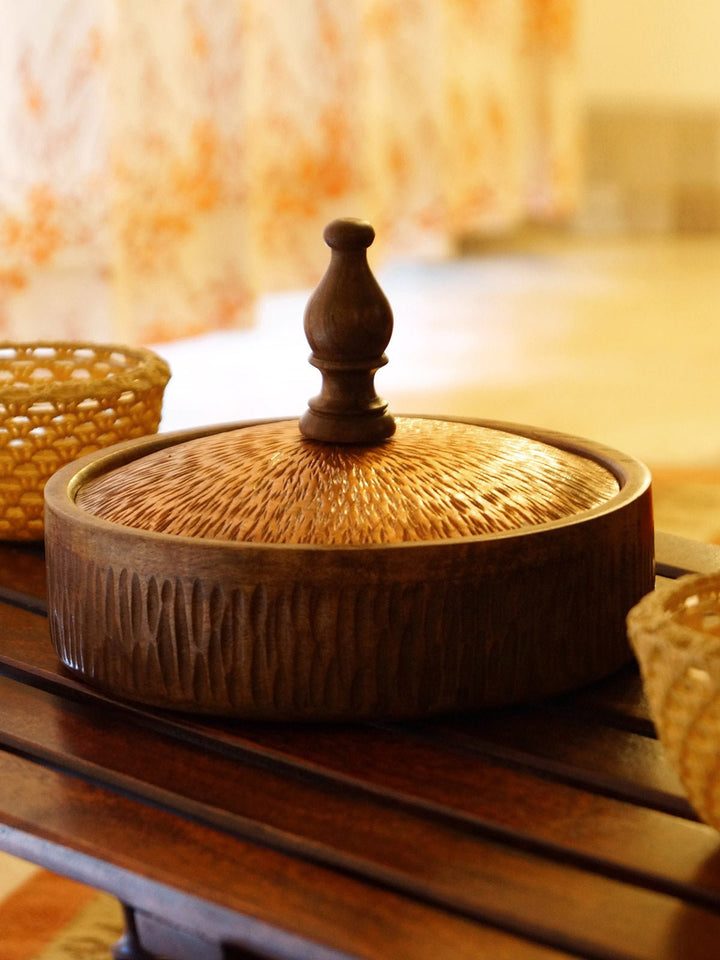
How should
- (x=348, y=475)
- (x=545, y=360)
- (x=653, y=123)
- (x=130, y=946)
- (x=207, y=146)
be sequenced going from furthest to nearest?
1. (x=653, y=123)
2. (x=545, y=360)
3. (x=207, y=146)
4. (x=130, y=946)
5. (x=348, y=475)

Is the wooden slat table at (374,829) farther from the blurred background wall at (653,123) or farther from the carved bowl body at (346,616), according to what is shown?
the blurred background wall at (653,123)

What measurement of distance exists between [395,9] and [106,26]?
1.13 metres

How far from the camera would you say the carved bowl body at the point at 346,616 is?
0.49m

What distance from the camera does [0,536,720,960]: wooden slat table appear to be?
0.39 metres

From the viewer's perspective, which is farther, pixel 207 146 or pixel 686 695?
pixel 207 146

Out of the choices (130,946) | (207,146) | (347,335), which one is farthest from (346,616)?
(207,146)

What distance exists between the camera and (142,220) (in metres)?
2.23

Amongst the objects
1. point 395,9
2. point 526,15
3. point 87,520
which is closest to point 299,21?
point 395,9

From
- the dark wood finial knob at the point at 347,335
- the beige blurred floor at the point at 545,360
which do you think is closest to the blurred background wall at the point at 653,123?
the beige blurred floor at the point at 545,360

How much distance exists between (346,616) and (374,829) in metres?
0.08

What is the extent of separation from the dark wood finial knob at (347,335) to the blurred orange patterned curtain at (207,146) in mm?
1531

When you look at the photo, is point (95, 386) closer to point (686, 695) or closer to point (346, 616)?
point (346, 616)

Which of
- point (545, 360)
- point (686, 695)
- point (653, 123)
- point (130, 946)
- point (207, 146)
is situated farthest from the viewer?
point (653, 123)

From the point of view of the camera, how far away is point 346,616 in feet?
1.61
